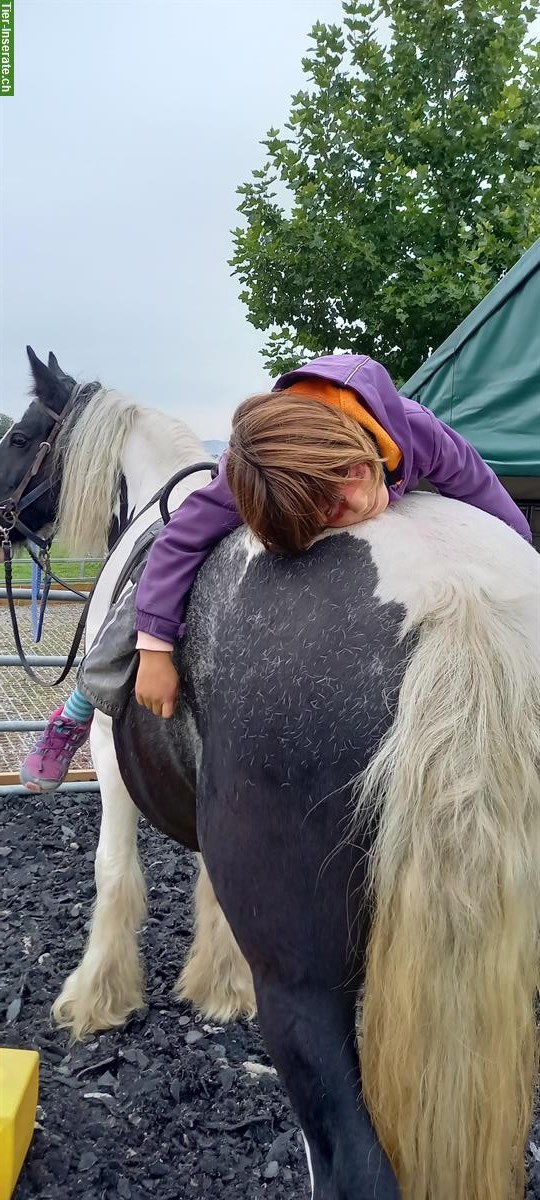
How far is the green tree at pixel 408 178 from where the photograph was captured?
644 centimetres

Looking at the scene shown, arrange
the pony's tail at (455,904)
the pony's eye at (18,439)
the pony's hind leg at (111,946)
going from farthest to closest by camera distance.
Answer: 1. the pony's eye at (18,439)
2. the pony's hind leg at (111,946)
3. the pony's tail at (455,904)

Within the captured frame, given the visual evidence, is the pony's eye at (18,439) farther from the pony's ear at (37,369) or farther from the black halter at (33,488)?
the pony's ear at (37,369)

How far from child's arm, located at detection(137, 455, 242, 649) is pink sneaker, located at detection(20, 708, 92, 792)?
1.37m

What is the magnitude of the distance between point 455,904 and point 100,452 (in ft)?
6.71

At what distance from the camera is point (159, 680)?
4.66 ft

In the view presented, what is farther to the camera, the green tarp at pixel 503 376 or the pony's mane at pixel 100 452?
the green tarp at pixel 503 376

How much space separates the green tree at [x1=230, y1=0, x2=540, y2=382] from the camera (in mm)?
6438

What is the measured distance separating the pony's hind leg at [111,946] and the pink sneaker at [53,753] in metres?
0.19

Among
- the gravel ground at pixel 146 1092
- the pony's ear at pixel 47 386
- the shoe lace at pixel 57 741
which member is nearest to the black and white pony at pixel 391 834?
the gravel ground at pixel 146 1092

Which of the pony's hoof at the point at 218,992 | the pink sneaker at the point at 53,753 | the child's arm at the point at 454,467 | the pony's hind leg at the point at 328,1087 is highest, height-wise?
the child's arm at the point at 454,467

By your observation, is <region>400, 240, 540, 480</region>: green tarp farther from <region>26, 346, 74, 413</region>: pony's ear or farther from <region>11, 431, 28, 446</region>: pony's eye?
<region>11, 431, 28, 446</region>: pony's eye

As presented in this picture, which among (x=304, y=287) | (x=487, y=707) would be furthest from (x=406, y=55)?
(x=487, y=707)

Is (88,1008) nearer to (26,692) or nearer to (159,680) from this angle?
(159,680)

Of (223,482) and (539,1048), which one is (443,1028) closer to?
(539,1048)
